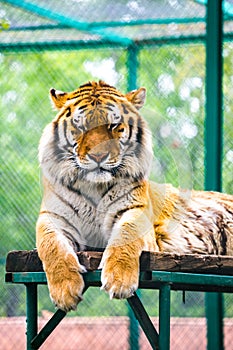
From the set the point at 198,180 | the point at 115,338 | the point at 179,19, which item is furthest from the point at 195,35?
the point at 115,338

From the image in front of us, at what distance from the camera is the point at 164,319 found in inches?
123

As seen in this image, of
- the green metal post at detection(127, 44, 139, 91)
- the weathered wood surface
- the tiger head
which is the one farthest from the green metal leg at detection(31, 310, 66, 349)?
the green metal post at detection(127, 44, 139, 91)

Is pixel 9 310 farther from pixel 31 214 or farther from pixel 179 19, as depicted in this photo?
pixel 179 19

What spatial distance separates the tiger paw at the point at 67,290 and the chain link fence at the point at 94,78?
2076 mm

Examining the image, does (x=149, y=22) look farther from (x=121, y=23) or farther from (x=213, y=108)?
(x=213, y=108)

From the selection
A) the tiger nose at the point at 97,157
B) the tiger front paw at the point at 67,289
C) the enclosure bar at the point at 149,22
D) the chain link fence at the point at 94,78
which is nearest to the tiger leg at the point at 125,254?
the tiger front paw at the point at 67,289

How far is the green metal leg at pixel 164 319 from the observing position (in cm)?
309

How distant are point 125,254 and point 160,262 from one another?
133 mm

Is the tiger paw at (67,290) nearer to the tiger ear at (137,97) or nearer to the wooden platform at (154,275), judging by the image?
the wooden platform at (154,275)

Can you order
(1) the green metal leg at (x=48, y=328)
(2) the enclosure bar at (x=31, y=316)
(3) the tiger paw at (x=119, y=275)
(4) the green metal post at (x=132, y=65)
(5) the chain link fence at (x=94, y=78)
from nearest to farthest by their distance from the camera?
1. (3) the tiger paw at (x=119, y=275)
2. (1) the green metal leg at (x=48, y=328)
3. (2) the enclosure bar at (x=31, y=316)
4. (5) the chain link fence at (x=94, y=78)
5. (4) the green metal post at (x=132, y=65)

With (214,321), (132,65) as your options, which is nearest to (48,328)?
(214,321)

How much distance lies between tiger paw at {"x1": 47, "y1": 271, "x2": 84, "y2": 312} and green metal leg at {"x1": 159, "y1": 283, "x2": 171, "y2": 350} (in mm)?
313

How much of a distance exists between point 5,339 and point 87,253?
7.79 feet

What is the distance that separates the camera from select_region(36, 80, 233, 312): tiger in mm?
3217
